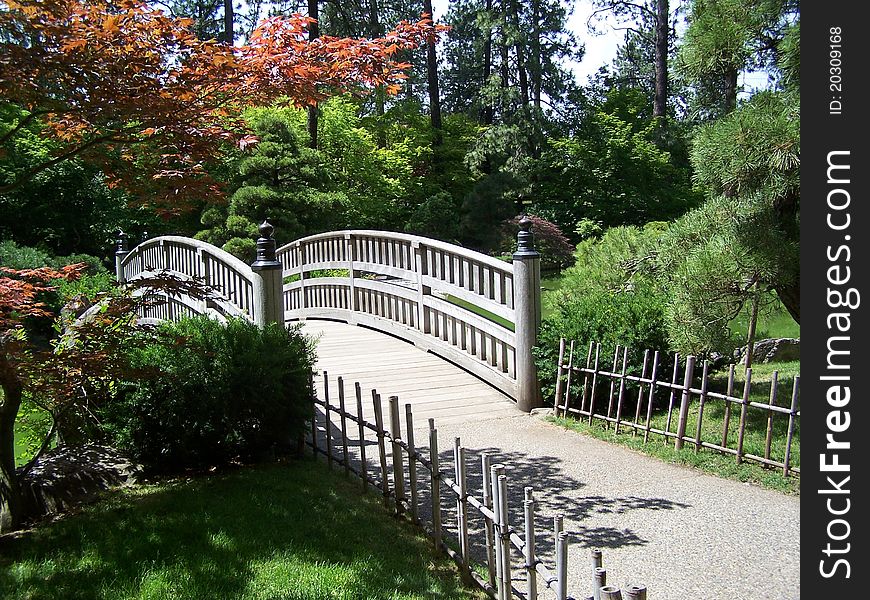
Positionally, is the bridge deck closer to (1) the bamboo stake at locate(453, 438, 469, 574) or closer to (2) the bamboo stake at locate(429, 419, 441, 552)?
(2) the bamboo stake at locate(429, 419, 441, 552)

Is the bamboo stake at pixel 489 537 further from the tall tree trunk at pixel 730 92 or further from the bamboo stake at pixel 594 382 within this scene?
the tall tree trunk at pixel 730 92

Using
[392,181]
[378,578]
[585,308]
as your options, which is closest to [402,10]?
[392,181]

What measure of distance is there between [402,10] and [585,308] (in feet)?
77.3

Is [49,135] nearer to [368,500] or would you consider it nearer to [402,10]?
[368,500]

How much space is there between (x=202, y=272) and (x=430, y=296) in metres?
2.69

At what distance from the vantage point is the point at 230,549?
4.18 m

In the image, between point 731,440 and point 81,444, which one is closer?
point 81,444

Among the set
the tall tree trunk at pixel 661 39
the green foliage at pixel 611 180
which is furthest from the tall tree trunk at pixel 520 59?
the tall tree trunk at pixel 661 39

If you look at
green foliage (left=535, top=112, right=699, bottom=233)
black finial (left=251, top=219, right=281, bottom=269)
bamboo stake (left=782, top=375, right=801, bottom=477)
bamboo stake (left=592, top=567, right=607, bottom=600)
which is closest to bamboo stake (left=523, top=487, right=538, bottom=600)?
bamboo stake (left=592, top=567, right=607, bottom=600)

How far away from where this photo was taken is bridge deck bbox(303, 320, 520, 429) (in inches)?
282

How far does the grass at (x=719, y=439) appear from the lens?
17.3 feet

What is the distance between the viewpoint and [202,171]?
543 centimetres

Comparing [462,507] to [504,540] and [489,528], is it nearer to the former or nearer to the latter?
[489,528]

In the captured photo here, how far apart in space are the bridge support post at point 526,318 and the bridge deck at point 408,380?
207 mm
